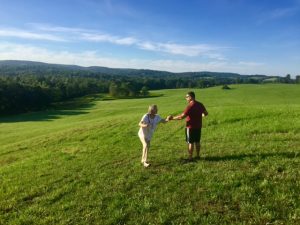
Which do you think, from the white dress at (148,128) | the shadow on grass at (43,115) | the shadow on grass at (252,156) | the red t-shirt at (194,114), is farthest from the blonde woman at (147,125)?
the shadow on grass at (43,115)

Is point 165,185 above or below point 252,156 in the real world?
below

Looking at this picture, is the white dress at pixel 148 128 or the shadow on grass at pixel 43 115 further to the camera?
the shadow on grass at pixel 43 115

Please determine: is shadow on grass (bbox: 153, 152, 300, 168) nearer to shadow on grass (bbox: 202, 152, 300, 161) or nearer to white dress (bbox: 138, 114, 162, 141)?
shadow on grass (bbox: 202, 152, 300, 161)

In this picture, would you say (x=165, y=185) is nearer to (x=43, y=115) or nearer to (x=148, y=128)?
(x=148, y=128)

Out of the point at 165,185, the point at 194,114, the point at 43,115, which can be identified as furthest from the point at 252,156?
the point at 43,115

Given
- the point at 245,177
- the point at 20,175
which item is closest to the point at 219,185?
the point at 245,177

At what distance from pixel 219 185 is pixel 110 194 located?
119 inches

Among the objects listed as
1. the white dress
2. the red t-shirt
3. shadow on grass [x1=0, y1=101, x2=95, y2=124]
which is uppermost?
the red t-shirt

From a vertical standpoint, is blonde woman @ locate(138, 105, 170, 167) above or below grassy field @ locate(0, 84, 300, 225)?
above

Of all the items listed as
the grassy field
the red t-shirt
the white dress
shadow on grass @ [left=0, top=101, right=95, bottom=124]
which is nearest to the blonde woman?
the white dress

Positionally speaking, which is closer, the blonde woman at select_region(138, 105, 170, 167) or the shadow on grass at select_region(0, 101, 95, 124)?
the blonde woman at select_region(138, 105, 170, 167)

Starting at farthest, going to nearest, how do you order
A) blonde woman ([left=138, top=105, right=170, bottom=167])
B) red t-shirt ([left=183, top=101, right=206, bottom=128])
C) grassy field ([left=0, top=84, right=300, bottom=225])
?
blonde woman ([left=138, top=105, right=170, bottom=167]) → red t-shirt ([left=183, top=101, right=206, bottom=128]) → grassy field ([left=0, top=84, right=300, bottom=225])

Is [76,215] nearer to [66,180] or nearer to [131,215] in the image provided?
[131,215]

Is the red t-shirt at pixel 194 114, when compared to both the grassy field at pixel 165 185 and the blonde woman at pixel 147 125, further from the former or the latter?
the grassy field at pixel 165 185
